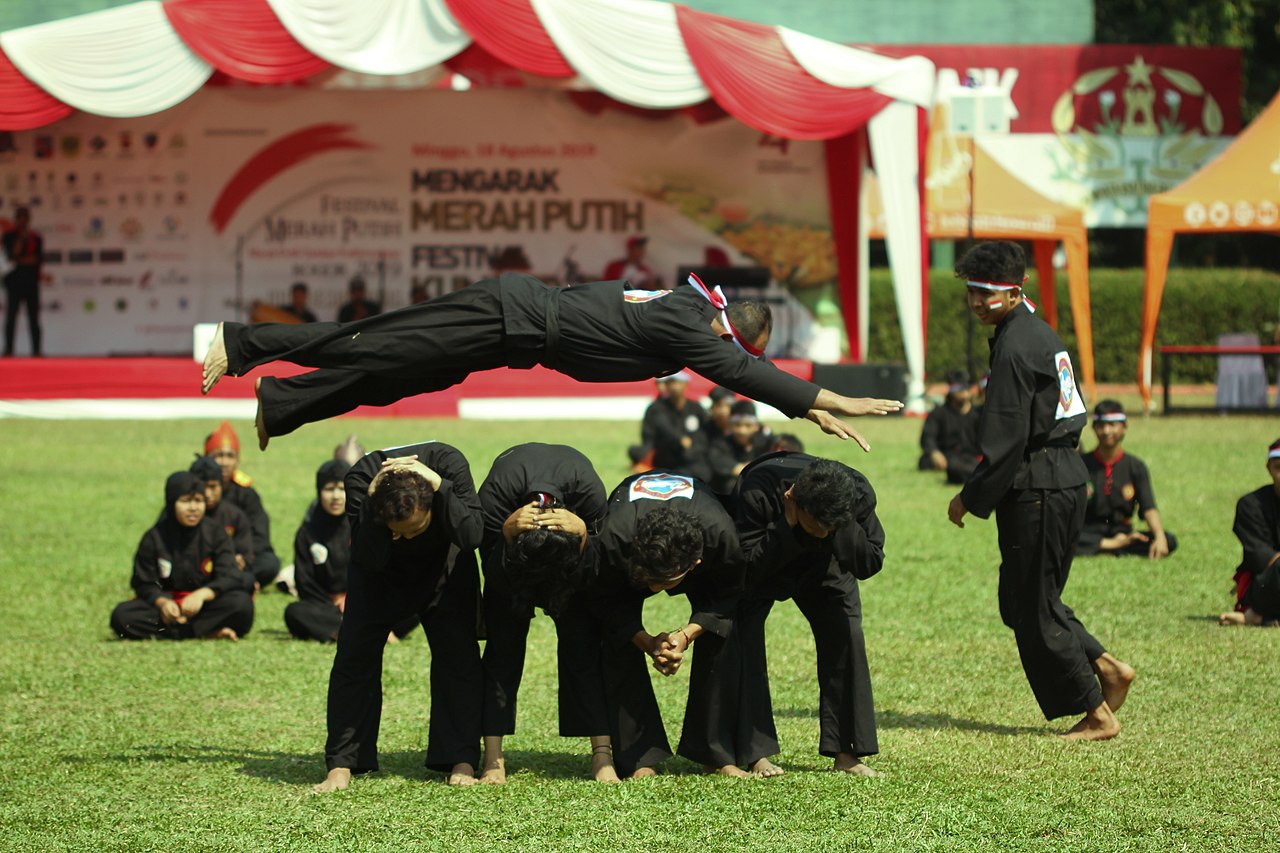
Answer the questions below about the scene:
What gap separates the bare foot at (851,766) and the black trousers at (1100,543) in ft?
17.4

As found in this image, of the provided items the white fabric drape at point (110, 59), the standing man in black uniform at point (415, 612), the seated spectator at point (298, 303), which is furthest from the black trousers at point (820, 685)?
the seated spectator at point (298, 303)

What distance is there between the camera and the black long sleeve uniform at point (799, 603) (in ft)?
18.4

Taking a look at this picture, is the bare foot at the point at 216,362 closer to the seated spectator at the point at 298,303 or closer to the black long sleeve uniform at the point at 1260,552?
the black long sleeve uniform at the point at 1260,552

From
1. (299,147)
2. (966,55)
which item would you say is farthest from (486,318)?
(966,55)

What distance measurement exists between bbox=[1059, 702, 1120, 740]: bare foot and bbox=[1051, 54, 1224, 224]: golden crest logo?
20234mm

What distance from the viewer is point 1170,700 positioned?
22.2 ft

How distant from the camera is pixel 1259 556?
816cm

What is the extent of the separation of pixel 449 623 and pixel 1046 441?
237 centimetres

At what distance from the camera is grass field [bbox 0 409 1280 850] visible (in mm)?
4965

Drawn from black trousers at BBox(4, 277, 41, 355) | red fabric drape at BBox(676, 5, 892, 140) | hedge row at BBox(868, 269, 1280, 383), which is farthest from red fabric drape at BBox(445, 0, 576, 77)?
hedge row at BBox(868, 269, 1280, 383)

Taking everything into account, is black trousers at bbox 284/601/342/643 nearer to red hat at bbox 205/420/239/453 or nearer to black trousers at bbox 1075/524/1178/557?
red hat at bbox 205/420/239/453

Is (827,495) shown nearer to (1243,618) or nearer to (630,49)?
(1243,618)

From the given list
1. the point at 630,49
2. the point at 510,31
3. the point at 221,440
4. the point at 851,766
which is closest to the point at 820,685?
the point at 851,766

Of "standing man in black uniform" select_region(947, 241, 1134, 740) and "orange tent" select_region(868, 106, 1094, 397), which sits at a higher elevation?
"orange tent" select_region(868, 106, 1094, 397)
